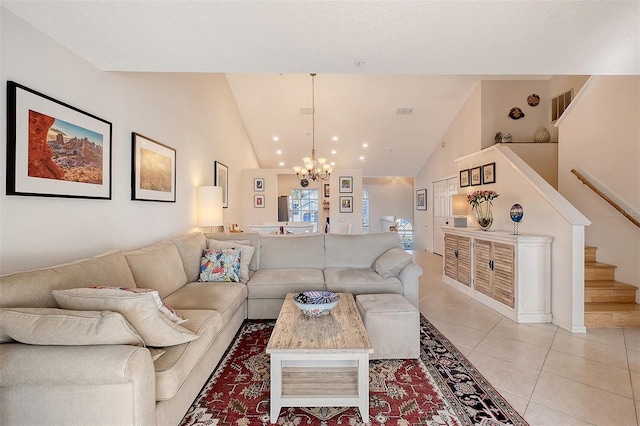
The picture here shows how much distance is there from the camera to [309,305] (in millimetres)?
2148

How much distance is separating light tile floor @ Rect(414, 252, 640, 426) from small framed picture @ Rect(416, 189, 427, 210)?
549 centimetres

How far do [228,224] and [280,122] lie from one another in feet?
9.46

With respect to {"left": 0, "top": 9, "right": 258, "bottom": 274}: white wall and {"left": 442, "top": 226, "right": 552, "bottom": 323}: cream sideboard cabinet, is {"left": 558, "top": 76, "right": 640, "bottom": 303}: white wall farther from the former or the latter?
{"left": 0, "top": 9, "right": 258, "bottom": 274}: white wall

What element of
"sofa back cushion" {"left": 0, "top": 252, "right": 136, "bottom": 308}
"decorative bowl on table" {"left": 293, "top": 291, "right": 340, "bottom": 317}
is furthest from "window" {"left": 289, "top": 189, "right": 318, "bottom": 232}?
"sofa back cushion" {"left": 0, "top": 252, "right": 136, "bottom": 308}

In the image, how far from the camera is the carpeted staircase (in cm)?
299

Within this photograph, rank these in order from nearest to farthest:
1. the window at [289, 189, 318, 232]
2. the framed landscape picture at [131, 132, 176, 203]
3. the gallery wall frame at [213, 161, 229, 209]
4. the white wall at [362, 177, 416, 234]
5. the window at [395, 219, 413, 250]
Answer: the framed landscape picture at [131, 132, 176, 203], the gallery wall frame at [213, 161, 229, 209], the window at [395, 219, 413, 250], the window at [289, 189, 318, 232], the white wall at [362, 177, 416, 234]

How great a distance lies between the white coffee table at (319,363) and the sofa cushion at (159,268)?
3.74 feet

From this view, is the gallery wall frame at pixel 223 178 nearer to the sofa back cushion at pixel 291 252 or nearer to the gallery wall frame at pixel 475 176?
the sofa back cushion at pixel 291 252

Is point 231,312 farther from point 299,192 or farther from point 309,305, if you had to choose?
point 299,192

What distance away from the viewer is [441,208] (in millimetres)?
7672

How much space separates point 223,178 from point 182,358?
14.6 ft

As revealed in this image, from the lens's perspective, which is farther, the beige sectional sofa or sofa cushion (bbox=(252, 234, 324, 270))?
sofa cushion (bbox=(252, 234, 324, 270))

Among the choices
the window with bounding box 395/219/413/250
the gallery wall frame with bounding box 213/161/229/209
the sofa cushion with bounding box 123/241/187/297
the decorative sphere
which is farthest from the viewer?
the window with bounding box 395/219/413/250

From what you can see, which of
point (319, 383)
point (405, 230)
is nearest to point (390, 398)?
point (319, 383)
